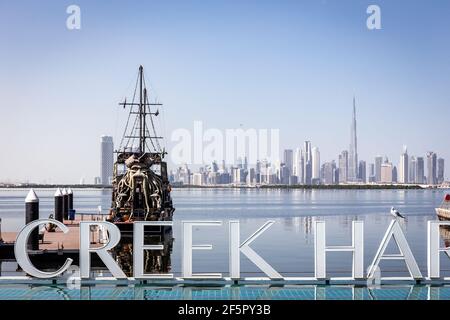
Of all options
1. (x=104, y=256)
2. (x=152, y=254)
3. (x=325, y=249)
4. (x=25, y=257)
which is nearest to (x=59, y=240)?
(x=152, y=254)

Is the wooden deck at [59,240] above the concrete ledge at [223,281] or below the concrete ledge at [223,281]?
below

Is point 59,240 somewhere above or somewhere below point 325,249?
below

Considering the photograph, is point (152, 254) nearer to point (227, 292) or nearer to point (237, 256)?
point (237, 256)

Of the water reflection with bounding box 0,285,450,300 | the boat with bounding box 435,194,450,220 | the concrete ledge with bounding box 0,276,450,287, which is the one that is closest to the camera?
the water reflection with bounding box 0,285,450,300

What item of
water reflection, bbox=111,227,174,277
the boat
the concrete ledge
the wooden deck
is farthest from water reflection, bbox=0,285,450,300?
the boat

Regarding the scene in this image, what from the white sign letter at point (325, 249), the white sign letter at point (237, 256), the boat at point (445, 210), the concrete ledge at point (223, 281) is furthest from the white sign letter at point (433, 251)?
the boat at point (445, 210)

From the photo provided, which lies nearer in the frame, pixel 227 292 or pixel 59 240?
pixel 227 292

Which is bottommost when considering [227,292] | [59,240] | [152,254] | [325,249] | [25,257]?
[152,254]

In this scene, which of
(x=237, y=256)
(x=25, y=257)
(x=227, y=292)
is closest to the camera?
(x=227, y=292)

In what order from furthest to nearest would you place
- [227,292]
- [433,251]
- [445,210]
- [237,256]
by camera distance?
[445,210], [433,251], [237,256], [227,292]

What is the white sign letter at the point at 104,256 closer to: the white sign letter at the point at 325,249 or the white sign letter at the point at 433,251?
the white sign letter at the point at 325,249

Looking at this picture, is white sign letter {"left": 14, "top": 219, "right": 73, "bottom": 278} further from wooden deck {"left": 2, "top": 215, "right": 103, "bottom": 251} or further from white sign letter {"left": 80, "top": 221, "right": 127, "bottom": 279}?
wooden deck {"left": 2, "top": 215, "right": 103, "bottom": 251}

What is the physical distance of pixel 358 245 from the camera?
32.2 ft
